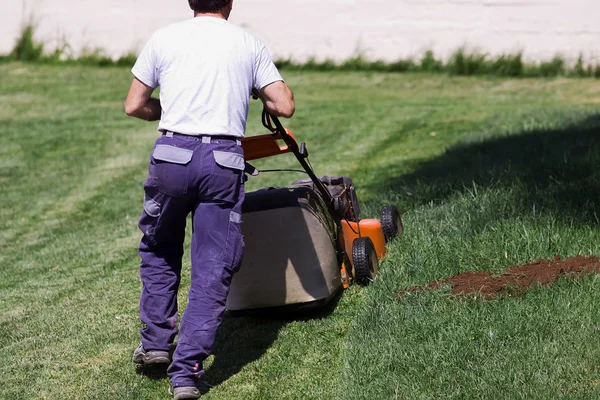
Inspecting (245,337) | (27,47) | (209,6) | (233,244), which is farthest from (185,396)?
(27,47)

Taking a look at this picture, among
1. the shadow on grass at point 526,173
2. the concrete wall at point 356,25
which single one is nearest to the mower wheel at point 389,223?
the shadow on grass at point 526,173

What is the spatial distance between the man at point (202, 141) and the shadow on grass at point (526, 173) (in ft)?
8.91

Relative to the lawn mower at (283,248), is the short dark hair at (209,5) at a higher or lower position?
higher

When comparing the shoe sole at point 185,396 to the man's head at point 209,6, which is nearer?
the shoe sole at point 185,396

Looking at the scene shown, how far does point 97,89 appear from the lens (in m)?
17.1

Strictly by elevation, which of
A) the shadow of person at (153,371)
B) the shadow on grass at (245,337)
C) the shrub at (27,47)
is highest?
the shadow of person at (153,371)

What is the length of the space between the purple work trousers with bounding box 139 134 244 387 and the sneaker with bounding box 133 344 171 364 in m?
0.28

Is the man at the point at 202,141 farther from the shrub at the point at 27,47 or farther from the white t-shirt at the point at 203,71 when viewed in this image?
the shrub at the point at 27,47

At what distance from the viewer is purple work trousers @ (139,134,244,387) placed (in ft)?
15.2

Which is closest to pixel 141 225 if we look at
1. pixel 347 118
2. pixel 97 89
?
pixel 347 118

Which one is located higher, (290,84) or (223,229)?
(223,229)

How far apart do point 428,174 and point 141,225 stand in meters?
5.13

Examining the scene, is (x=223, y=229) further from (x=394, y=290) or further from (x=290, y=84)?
(x=290, y=84)

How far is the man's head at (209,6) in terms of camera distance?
15.5 ft
